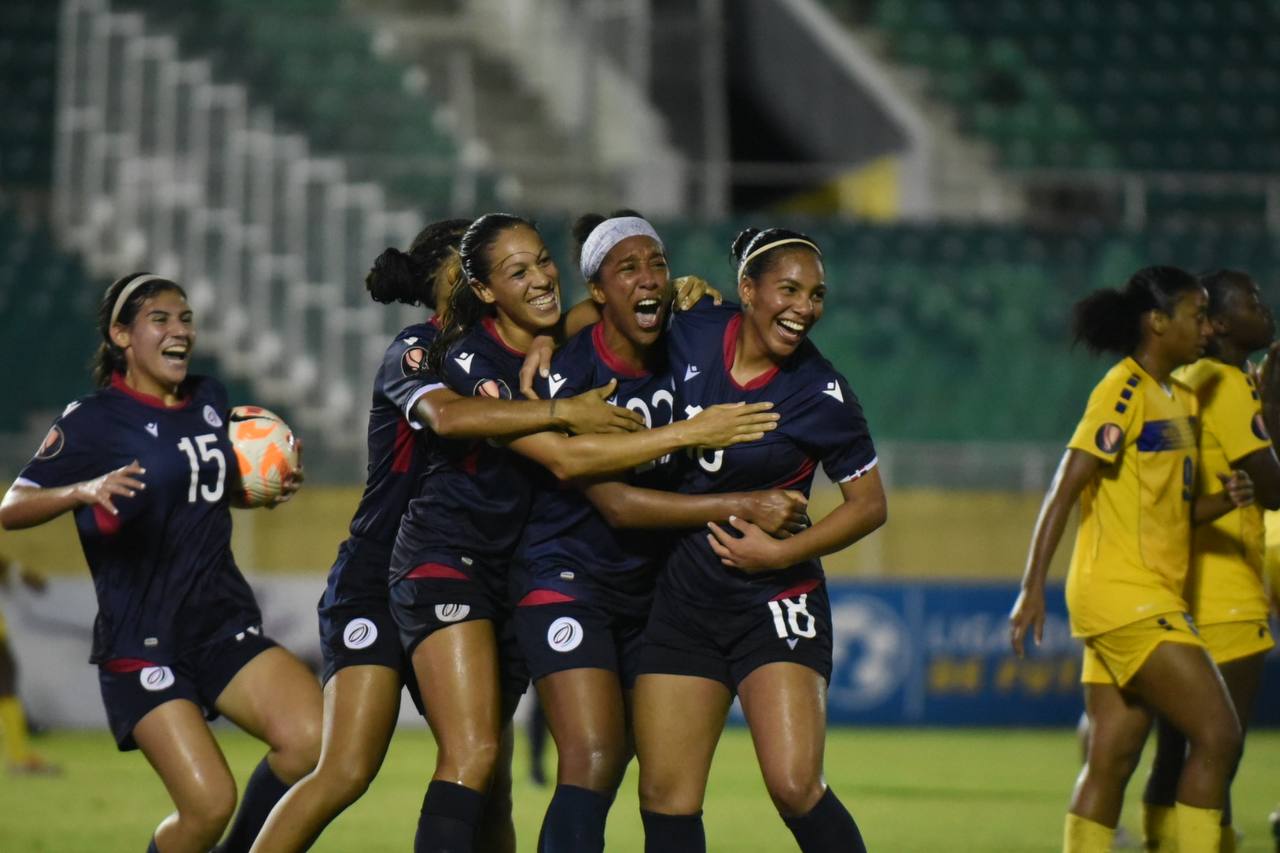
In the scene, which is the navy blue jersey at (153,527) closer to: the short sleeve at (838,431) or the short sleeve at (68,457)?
the short sleeve at (68,457)

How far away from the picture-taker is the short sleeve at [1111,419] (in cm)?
670

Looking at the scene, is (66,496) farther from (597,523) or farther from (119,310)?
(597,523)

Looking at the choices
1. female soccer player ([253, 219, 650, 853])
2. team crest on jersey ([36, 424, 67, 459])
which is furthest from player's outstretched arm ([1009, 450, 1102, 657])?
team crest on jersey ([36, 424, 67, 459])

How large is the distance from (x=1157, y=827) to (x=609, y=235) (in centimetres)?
331

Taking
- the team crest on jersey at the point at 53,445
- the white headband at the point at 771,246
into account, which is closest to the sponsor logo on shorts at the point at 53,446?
the team crest on jersey at the point at 53,445

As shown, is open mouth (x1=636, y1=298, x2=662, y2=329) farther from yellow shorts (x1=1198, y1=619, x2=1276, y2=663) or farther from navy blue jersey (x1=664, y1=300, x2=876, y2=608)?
yellow shorts (x1=1198, y1=619, x2=1276, y2=663)

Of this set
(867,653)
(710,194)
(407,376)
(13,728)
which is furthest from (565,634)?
(710,194)

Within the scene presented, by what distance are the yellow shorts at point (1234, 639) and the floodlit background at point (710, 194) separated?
3.95 metres

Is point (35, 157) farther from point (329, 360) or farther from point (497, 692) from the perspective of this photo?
point (497, 692)

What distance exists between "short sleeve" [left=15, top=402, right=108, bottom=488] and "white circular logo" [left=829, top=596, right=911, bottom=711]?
9.28m

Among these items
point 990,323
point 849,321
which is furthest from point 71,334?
point 990,323

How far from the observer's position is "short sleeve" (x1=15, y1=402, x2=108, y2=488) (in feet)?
20.6

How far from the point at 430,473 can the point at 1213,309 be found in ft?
10.6

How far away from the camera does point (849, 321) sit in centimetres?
1741
